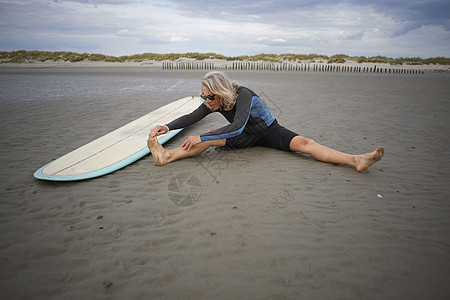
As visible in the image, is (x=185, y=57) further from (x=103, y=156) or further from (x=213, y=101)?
(x=213, y=101)

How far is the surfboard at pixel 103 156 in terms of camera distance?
296 cm

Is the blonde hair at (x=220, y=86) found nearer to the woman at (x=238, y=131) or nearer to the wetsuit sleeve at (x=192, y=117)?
the woman at (x=238, y=131)

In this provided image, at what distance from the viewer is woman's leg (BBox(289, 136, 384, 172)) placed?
298 cm

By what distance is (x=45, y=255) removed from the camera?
1.86 meters

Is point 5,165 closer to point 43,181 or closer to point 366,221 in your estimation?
point 43,181

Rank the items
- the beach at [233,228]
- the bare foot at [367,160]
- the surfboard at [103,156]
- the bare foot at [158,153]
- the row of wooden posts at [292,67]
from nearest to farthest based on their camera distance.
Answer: the beach at [233,228] → the bare foot at [367,160] → the surfboard at [103,156] → the bare foot at [158,153] → the row of wooden posts at [292,67]

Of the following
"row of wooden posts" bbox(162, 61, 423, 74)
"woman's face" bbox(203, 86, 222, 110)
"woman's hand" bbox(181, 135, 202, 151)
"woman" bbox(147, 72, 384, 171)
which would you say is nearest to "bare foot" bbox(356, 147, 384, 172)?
"woman" bbox(147, 72, 384, 171)

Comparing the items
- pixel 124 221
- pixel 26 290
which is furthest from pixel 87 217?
pixel 26 290

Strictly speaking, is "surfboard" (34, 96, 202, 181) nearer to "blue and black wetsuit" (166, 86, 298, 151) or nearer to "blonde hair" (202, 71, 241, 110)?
"blue and black wetsuit" (166, 86, 298, 151)

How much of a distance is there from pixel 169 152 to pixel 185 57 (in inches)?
1366

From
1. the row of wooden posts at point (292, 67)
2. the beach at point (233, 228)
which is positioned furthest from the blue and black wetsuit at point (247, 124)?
the row of wooden posts at point (292, 67)

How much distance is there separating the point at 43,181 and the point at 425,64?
3591 centimetres

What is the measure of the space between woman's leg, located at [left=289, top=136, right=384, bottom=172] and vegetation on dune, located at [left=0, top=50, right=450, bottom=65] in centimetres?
3054

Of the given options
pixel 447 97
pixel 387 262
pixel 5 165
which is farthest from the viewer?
pixel 447 97
